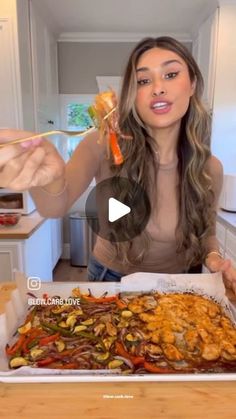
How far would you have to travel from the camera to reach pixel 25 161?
17.1 inches

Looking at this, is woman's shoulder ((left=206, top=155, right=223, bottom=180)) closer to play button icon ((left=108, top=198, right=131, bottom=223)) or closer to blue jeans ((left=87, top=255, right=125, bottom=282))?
play button icon ((left=108, top=198, right=131, bottom=223))

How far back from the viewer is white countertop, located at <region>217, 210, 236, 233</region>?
1.79 m

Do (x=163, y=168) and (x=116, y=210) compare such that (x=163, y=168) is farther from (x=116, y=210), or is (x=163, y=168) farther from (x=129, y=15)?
(x=129, y=15)

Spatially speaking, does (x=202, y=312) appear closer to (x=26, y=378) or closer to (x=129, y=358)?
(x=129, y=358)

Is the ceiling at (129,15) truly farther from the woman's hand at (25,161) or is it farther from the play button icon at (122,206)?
the woman's hand at (25,161)

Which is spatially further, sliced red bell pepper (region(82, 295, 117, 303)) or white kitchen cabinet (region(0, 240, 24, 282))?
white kitchen cabinet (region(0, 240, 24, 282))

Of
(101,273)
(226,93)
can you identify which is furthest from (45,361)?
(226,93)

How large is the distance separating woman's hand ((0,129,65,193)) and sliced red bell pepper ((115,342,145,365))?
287mm

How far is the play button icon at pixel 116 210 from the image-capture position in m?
0.87

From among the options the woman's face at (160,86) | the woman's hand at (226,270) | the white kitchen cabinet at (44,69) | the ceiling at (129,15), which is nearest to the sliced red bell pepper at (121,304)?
the woman's hand at (226,270)

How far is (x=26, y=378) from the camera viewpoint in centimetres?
45

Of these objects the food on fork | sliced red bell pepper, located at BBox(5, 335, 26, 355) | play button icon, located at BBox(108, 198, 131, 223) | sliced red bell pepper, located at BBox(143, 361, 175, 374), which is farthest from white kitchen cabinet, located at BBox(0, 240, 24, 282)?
sliced red bell pepper, located at BBox(143, 361, 175, 374)

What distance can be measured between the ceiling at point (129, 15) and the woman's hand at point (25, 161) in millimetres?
1896

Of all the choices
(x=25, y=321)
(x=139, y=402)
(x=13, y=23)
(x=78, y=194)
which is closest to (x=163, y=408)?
(x=139, y=402)
